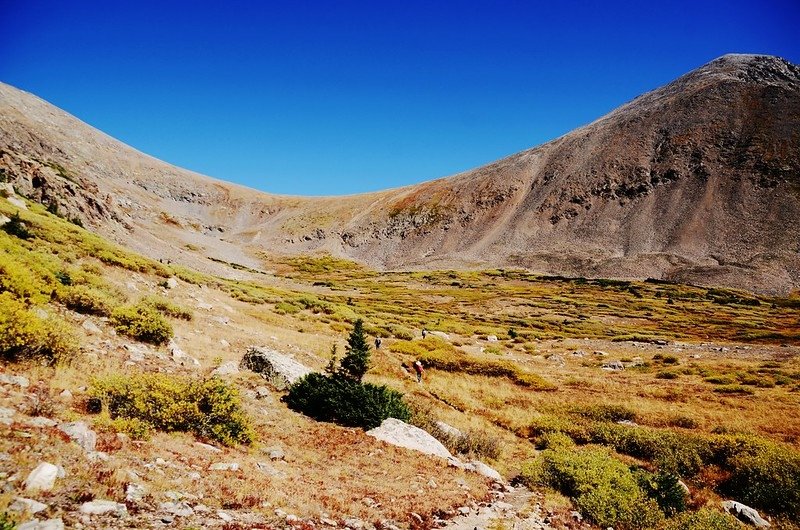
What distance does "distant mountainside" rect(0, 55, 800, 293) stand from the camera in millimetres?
115812

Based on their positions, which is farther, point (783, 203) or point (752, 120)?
point (752, 120)

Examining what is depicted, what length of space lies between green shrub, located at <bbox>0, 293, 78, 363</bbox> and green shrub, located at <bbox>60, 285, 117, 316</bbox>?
4835 mm

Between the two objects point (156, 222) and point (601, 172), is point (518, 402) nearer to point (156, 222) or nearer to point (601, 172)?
point (156, 222)

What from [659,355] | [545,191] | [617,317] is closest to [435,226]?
[545,191]

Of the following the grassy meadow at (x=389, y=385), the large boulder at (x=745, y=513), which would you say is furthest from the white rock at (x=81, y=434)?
the large boulder at (x=745, y=513)

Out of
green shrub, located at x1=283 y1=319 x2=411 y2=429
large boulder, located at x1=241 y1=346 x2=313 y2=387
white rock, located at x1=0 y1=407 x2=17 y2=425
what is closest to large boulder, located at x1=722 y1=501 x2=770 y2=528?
green shrub, located at x1=283 y1=319 x2=411 y2=429

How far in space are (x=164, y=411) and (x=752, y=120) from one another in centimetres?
18823

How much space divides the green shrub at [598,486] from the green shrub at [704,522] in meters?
0.39

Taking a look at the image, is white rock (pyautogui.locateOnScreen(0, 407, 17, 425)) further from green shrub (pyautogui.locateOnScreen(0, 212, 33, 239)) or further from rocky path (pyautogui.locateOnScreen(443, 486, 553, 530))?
green shrub (pyautogui.locateOnScreen(0, 212, 33, 239))

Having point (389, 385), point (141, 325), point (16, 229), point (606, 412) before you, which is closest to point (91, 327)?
point (141, 325)

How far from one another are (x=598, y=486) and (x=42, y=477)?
13.1 metres

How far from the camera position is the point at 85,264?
2441cm

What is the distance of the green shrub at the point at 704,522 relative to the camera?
432 inches

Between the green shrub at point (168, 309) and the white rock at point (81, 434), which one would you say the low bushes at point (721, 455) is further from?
the green shrub at point (168, 309)
